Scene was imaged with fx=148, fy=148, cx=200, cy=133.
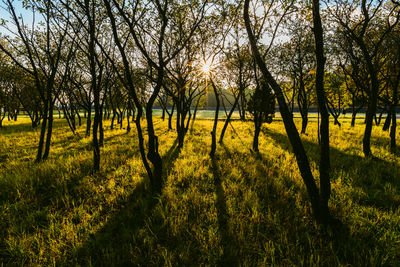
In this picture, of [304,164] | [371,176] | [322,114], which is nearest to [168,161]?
[304,164]

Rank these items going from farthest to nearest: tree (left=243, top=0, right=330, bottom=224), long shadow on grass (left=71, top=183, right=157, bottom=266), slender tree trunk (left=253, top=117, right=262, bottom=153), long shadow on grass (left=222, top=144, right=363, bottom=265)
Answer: slender tree trunk (left=253, top=117, right=262, bottom=153)
tree (left=243, top=0, right=330, bottom=224)
long shadow on grass (left=222, top=144, right=363, bottom=265)
long shadow on grass (left=71, top=183, right=157, bottom=266)

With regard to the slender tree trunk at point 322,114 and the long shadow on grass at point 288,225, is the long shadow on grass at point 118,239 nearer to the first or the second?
the long shadow on grass at point 288,225

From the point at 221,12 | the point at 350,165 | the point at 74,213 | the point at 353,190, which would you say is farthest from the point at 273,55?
the point at 74,213

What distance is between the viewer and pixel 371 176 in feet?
13.9

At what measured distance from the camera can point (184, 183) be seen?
412cm

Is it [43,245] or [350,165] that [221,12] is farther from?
[43,245]

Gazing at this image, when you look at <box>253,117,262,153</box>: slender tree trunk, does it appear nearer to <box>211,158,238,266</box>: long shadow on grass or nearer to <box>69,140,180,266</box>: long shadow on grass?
<box>211,158,238,266</box>: long shadow on grass

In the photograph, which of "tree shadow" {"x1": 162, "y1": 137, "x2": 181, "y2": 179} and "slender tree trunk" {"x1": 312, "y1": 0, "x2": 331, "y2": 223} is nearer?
"slender tree trunk" {"x1": 312, "y1": 0, "x2": 331, "y2": 223}

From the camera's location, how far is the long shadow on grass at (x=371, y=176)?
320 cm

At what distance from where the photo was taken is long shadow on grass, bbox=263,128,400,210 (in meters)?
3.20

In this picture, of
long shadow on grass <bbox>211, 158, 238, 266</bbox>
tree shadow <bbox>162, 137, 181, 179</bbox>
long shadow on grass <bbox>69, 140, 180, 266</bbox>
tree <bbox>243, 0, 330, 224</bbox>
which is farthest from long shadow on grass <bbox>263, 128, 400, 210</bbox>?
tree shadow <bbox>162, 137, 181, 179</bbox>

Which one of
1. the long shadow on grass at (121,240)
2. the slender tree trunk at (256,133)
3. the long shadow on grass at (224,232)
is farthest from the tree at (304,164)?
the slender tree trunk at (256,133)

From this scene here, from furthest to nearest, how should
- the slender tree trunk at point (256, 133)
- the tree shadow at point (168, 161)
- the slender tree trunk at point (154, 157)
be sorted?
the slender tree trunk at point (256, 133)
the tree shadow at point (168, 161)
the slender tree trunk at point (154, 157)

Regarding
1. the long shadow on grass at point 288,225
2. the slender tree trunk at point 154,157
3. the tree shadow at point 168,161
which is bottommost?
the long shadow on grass at point 288,225
